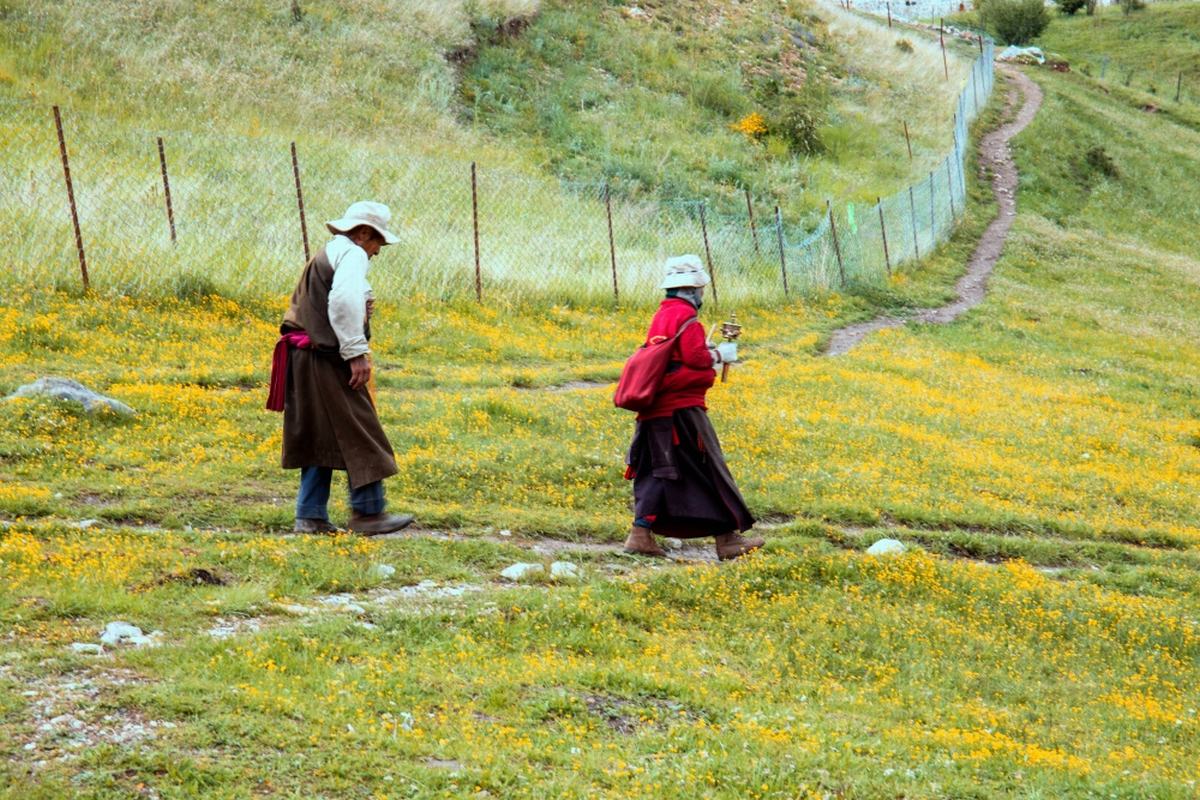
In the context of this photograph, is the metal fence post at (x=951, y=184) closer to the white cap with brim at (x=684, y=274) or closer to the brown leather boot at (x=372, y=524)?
the white cap with brim at (x=684, y=274)

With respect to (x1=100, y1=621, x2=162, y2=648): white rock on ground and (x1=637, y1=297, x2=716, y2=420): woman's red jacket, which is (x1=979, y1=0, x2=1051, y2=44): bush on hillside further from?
(x1=100, y1=621, x2=162, y2=648): white rock on ground

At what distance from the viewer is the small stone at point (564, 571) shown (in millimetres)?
8438

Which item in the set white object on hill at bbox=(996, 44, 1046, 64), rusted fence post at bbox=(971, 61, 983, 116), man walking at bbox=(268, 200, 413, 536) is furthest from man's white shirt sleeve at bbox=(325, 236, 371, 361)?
white object on hill at bbox=(996, 44, 1046, 64)

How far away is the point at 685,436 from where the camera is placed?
921cm

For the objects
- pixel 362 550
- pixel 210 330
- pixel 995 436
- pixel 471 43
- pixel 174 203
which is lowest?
pixel 995 436

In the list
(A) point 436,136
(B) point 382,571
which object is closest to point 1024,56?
(A) point 436,136

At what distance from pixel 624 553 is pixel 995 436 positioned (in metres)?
7.83

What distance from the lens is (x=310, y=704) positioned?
5.66 m

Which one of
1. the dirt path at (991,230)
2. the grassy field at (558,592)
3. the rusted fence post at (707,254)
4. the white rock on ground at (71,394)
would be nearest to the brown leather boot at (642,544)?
the grassy field at (558,592)

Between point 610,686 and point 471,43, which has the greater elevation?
point 471,43

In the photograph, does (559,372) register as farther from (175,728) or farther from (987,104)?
(987,104)

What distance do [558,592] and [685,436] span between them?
1.79m

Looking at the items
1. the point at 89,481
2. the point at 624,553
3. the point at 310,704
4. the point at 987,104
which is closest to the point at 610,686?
the point at 310,704

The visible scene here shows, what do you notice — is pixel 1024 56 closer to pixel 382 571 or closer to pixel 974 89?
pixel 974 89
